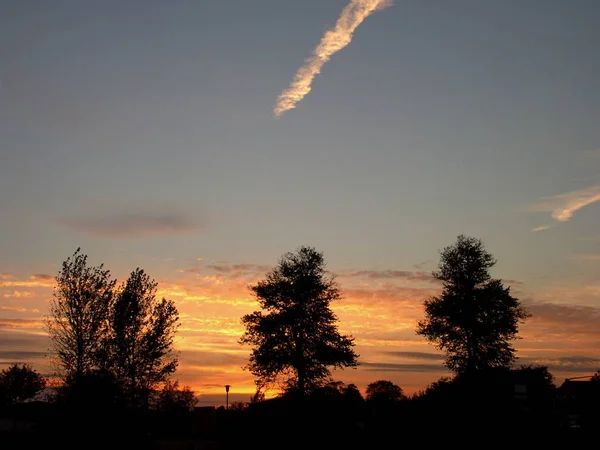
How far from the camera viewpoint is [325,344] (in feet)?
177

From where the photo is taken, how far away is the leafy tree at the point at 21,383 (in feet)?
387

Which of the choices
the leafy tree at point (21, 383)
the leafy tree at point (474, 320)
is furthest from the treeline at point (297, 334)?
the leafy tree at point (21, 383)

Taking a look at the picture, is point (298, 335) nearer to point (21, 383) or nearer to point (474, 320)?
point (474, 320)

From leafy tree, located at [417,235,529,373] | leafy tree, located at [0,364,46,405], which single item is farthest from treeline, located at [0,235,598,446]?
leafy tree, located at [0,364,46,405]

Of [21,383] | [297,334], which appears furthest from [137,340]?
[21,383]

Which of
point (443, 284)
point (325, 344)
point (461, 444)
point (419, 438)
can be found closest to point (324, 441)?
point (419, 438)

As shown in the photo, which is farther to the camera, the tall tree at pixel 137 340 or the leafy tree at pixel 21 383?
the leafy tree at pixel 21 383

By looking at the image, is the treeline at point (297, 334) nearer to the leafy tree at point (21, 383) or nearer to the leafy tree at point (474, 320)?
the leafy tree at point (474, 320)

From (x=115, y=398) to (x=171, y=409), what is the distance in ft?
165

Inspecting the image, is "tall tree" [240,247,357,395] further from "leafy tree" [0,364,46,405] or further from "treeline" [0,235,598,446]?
"leafy tree" [0,364,46,405]

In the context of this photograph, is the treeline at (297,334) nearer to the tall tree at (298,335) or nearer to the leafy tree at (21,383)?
the tall tree at (298,335)

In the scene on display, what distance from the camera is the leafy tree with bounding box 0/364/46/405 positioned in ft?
387

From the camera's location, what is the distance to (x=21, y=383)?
121625 millimetres

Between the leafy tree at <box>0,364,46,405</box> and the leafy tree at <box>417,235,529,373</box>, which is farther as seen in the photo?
the leafy tree at <box>0,364,46,405</box>
